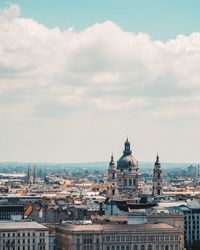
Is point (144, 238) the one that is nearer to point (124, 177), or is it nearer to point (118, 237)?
point (118, 237)

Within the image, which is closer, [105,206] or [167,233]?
[167,233]

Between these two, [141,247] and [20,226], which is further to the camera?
[141,247]

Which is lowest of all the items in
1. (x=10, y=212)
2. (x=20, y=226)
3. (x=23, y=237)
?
A: (x=23, y=237)

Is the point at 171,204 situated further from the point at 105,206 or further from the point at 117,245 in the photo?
the point at 117,245

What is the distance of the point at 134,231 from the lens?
111812 millimetres

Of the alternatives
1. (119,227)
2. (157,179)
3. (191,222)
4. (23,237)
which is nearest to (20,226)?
(23,237)

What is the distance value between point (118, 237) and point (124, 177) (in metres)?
57.4

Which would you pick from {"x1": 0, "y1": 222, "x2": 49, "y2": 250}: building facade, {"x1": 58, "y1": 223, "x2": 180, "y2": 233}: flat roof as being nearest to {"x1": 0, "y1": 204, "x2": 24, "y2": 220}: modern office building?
{"x1": 58, "y1": 223, "x2": 180, "y2": 233}: flat roof

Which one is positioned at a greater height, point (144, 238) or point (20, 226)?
point (20, 226)

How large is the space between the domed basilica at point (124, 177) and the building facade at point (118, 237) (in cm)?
5175

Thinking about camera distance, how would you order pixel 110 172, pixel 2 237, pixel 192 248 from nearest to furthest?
pixel 2 237 → pixel 192 248 → pixel 110 172

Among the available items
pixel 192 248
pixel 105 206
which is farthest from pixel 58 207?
pixel 192 248

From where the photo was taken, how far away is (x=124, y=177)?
554 feet

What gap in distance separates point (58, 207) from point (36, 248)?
3037 cm
